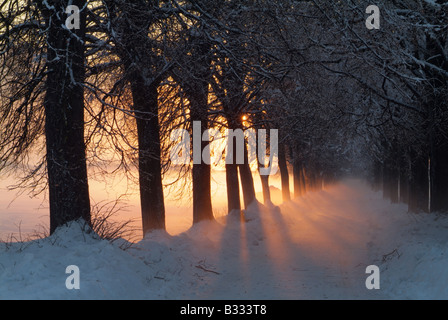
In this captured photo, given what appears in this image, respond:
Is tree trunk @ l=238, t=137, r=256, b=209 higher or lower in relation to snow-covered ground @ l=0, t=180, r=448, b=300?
higher

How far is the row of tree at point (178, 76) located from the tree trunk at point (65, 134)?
0.07 ft

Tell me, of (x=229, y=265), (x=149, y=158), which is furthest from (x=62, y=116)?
(x=229, y=265)

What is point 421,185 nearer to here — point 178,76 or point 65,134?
point 178,76

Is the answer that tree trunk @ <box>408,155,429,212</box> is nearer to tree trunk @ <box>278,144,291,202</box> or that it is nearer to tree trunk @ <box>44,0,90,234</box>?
tree trunk @ <box>278,144,291,202</box>

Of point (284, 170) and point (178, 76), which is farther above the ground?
point (178, 76)

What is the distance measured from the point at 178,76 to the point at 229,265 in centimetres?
499

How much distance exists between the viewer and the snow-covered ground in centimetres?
736

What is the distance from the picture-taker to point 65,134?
9.31m

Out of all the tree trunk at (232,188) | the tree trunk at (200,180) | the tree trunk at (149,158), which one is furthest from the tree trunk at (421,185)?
the tree trunk at (149,158)

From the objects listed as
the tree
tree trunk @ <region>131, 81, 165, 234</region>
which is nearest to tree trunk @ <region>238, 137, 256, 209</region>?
tree trunk @ <region>131, 81, 165, 234</region>

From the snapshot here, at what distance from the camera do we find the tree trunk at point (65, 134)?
925 centimetres

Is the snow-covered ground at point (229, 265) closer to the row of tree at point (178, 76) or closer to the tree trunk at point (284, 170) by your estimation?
the row of tree at point (178, 76)

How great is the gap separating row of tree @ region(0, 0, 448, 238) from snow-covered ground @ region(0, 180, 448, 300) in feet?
4.13

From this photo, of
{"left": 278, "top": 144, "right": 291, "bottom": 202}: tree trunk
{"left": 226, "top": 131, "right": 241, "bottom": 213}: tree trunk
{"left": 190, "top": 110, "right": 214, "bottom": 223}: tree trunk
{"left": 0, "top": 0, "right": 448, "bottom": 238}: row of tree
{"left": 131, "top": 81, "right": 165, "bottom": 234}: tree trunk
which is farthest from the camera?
{"left": 278, "top": 144, "right": 291, "bottom": 202}: tree trunk
